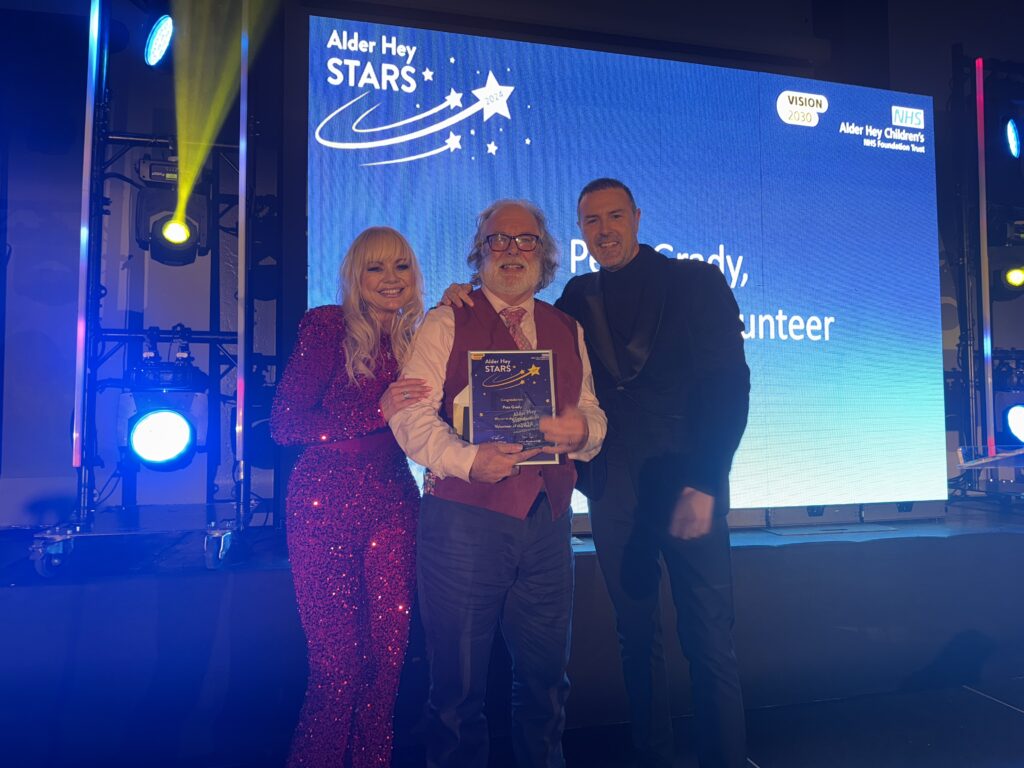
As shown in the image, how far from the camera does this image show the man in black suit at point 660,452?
183cm

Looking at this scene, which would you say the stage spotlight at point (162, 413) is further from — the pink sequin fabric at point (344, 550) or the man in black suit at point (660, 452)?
the man in black suit at point (660, 452)

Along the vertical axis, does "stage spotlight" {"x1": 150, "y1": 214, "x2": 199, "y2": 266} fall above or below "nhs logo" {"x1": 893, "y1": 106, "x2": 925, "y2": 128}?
below

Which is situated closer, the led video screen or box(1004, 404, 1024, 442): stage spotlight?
the led video screen

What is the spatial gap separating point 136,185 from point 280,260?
927 mm

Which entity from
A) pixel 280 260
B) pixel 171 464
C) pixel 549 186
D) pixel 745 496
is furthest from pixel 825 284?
pixel 171 464

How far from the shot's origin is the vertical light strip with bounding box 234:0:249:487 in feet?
9.15

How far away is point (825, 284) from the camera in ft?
11.6

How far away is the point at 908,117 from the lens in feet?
12.4

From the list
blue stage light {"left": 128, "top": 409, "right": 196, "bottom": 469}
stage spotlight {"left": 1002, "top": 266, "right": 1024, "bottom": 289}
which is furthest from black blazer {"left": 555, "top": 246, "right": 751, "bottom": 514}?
stage spotlight {"left": 1002, "top": 266, "right": 1024, "bottom": 289}

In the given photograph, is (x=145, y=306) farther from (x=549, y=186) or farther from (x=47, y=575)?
(x=549, y=186)

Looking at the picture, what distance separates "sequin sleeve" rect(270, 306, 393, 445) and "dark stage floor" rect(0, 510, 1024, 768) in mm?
782

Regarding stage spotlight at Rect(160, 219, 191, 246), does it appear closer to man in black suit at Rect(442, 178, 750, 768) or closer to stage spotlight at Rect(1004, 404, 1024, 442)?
man in black suit at Rect(442, 178, 750, 768)

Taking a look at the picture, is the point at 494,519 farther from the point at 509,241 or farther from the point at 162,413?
the point at 162,413

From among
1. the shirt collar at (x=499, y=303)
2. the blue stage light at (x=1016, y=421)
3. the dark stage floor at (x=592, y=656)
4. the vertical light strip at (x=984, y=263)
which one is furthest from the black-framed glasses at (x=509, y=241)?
the blue stage light at (x=1016, y=421)
